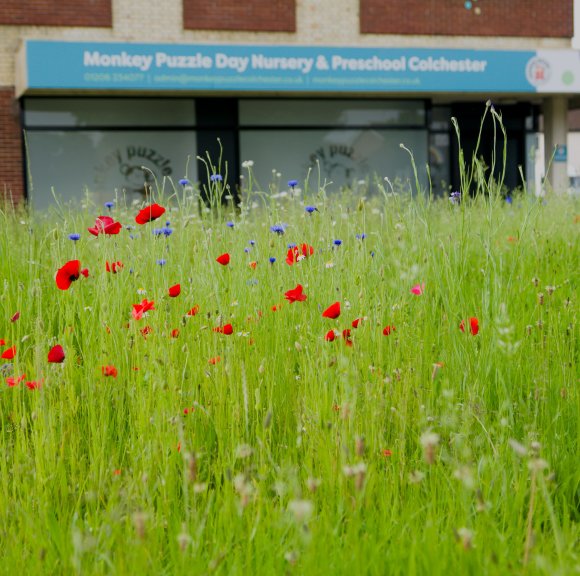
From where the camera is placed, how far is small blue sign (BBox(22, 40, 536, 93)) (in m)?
15.8

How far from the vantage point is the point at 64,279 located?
116 inches

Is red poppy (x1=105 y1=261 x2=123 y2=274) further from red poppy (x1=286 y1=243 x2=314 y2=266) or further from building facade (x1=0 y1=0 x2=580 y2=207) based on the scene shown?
building facade (x1=0 y1=0 x2=580 y2=207)

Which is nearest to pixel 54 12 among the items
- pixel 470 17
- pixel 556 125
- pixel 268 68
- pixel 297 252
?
pixel 268 68

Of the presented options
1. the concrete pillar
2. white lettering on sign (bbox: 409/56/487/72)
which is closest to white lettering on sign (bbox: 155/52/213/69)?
white lettering on sign (bbox: 409/56/487/72)

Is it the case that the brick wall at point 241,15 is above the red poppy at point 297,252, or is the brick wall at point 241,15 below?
above

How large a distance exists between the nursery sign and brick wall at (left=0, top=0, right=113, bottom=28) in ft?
4.00

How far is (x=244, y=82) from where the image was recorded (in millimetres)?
16672

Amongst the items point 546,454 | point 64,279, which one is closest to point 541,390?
point 546,454

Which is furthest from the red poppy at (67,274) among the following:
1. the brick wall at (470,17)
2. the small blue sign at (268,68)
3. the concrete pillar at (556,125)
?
the concrete pillar at (556,125)

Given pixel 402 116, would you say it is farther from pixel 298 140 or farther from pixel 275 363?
pixel 275 363

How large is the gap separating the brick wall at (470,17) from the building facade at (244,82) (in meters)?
0.03

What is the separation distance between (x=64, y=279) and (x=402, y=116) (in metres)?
16.8

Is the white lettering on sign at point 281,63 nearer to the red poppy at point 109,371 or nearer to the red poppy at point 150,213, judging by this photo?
the red poppy at point 150,213

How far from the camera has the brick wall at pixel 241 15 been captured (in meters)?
17.6
